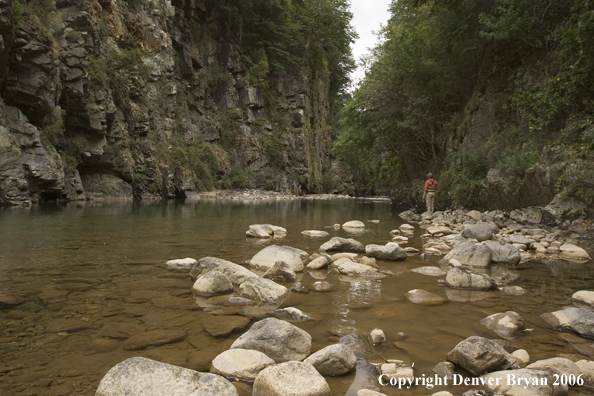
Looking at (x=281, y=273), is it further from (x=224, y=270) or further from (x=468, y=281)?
(x=468, y=281)

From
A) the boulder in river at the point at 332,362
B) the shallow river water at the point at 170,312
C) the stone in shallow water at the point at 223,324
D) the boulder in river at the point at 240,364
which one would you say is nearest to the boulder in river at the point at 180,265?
the shallow river water at the point at 170,312

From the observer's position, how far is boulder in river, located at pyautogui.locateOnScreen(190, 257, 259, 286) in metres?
4.26

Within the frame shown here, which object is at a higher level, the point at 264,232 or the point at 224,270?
the point at 224,270

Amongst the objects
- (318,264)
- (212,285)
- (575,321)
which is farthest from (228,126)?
(575,321)

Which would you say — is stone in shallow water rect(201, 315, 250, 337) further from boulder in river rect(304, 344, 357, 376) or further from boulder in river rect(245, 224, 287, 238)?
boulder in river rect(245, 224, 287, 238)

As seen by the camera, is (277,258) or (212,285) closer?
(212,285)

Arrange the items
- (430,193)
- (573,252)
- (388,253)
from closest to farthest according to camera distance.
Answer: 1. (388,253)
2. (573,252)
3. (430,193)

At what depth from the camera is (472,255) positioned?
5602mm

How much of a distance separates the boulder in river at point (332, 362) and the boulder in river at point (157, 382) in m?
0.58

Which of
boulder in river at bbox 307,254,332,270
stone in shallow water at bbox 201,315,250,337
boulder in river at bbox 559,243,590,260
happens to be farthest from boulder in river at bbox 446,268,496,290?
boulder in river at bbox 559,243,590,260

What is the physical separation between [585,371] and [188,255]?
16.4ft

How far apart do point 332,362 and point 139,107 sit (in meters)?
26.1

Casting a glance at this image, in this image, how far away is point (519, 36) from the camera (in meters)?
11.2

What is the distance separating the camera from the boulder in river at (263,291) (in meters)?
3.65
